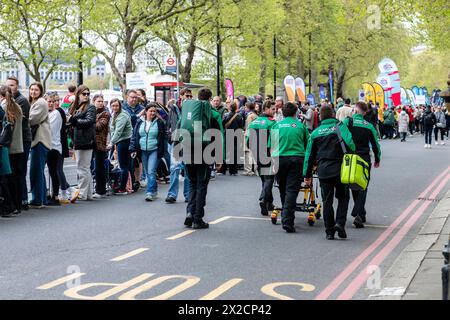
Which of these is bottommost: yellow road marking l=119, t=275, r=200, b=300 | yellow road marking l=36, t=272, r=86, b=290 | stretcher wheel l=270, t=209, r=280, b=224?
yellow road marking l=119, t=275, r=200, b=300

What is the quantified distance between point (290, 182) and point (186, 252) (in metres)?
2.25

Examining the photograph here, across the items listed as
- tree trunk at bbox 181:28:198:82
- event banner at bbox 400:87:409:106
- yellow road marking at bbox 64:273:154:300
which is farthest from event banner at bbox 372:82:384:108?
yellow road marking at bbox 64:273:154:300

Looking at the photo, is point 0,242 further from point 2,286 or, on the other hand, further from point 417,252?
point 417,252

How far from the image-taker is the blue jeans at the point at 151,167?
14.4m

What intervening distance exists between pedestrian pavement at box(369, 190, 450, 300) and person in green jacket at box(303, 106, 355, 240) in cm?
103

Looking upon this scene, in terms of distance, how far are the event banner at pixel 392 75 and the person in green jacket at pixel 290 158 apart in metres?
38.1

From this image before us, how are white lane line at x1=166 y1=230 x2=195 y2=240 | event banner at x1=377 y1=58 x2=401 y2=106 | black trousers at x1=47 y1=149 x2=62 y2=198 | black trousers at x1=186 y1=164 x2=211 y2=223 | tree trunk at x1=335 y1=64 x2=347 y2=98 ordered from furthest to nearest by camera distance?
tree trunk at x1=335 y1=64 x2=347 y2=98, event banner at x1=377 y1=58 x2=401 y2=106, black trousers at x1=47 y1=149 x2=62 y2=198, black trousers at x1=186 y1=164 x2=211 y2=223, white lane line at x1=166 y1=230 x2=195 y2=240

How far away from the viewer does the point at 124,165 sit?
1540 centimetres

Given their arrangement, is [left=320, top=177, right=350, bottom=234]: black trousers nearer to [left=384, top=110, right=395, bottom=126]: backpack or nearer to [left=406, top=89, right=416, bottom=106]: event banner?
[left=384, top=110, right=395, bottom=126]: backpack

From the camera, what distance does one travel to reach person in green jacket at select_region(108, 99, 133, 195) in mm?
15305

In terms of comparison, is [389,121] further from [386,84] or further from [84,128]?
[84,128]

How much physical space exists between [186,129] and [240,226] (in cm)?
158

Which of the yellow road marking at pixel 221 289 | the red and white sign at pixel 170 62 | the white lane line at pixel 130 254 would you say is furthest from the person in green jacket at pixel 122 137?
the red and white sign at pixel 170 62
